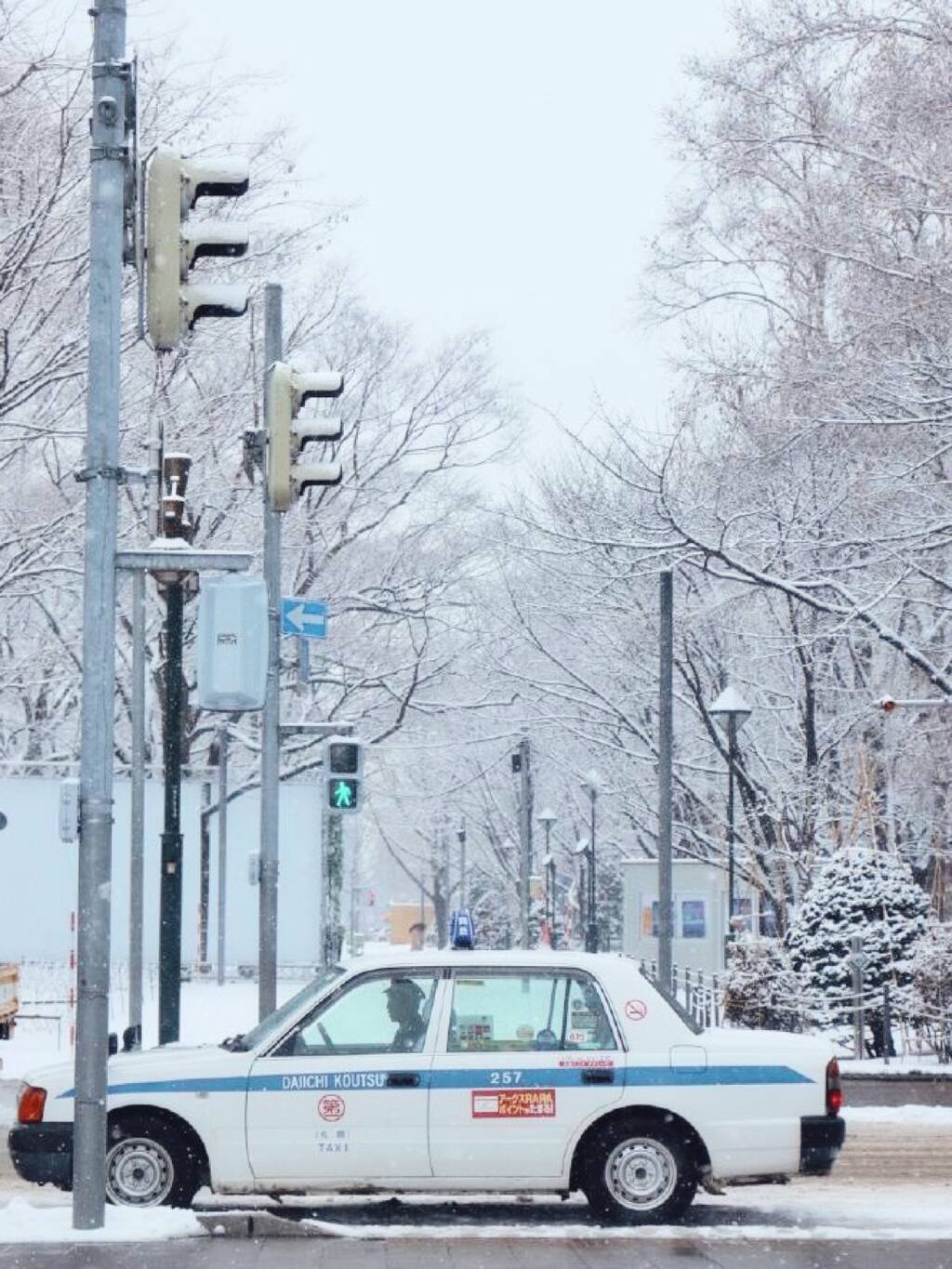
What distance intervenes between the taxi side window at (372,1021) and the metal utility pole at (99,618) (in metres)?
1.56

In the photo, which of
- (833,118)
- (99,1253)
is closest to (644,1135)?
(99,1253)

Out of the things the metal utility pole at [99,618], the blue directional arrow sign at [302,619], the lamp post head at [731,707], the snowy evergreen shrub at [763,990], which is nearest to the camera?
the metal utility pole at [99,618]

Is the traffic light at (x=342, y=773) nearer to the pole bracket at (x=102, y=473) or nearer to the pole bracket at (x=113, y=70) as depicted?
the pole bracket at (x=102, y=473)

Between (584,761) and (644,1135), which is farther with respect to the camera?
(584,761)

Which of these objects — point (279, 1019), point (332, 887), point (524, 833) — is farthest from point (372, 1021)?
point (524, 833)

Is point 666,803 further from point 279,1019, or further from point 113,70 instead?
point 113,70

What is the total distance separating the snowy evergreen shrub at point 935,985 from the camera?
2350 cm

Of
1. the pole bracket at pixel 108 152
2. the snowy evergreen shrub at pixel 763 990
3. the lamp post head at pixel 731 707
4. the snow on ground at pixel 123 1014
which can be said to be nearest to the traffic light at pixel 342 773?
the snow on ground at pixel 123 1014

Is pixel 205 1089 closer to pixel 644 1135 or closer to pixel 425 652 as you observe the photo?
pixel 644 1135

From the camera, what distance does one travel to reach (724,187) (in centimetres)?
2733

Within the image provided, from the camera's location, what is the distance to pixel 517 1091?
37.7 ft

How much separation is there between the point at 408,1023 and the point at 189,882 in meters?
31.0

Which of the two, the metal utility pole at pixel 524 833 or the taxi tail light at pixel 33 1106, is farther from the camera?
the metal utility pole at pixel 524 833

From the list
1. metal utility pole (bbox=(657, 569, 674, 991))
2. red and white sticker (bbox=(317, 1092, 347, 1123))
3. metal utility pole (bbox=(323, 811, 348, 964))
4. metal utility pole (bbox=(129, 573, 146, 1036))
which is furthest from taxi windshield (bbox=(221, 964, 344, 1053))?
metal utility pole (bbox=(657, 569, 674, 991))
